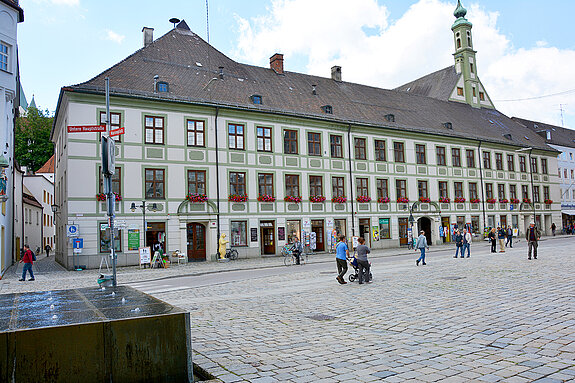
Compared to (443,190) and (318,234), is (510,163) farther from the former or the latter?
(318,234)

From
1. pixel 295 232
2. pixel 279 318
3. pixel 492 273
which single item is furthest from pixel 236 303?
pixel 295 232

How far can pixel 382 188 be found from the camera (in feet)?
133

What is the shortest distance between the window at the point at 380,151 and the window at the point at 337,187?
4.68 meters

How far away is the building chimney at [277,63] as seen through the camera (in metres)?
42.3

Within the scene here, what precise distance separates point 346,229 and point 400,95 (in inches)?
767

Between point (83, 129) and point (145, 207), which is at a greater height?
point (83, 129)

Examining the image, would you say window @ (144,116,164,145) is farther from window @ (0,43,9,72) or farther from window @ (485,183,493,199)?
window @ (485,183,493,199)

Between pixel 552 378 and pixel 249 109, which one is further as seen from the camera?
pixel 249 109

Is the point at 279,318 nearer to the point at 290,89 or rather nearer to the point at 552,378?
the point at 552,378

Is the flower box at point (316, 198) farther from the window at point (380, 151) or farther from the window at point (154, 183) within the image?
the window at point (154, 183)

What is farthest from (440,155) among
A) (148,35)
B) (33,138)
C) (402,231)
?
(33,138)

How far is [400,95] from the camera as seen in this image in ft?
165

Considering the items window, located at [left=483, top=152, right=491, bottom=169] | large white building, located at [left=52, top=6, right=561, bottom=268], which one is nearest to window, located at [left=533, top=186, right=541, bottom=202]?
large white building, located at [left=52, top=6, right=561, bottom=268]

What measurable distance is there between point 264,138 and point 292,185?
4059 millimetres
